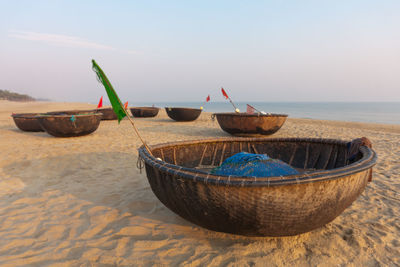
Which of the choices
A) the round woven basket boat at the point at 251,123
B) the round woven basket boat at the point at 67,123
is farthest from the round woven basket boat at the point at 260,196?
the round woven basket boat at the point at 67,123

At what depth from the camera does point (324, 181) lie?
1.60 metres

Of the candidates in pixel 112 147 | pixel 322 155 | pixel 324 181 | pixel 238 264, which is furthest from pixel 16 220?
pixel 322 155

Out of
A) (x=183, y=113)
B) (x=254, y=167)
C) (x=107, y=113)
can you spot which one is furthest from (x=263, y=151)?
(x=107, y=113)

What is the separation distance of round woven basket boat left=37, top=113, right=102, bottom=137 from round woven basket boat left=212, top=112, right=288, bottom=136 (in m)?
3.98

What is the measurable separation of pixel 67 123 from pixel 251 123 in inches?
205

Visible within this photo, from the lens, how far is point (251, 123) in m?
6.51

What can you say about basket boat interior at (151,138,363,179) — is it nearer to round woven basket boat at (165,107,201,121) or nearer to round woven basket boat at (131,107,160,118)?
round woven basket boat at (165,107,201,121)

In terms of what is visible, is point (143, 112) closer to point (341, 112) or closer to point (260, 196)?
point (260, 196)

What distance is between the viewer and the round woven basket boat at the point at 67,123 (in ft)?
21.2

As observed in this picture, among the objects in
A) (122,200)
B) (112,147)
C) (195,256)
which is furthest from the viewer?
(112,147)

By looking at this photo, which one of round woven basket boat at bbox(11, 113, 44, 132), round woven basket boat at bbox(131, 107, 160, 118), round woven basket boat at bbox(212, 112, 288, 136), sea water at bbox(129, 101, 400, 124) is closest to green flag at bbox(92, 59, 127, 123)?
round woven basket boat at bbox(212, 112, 288, 136)

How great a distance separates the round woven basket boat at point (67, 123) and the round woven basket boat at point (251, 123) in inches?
157

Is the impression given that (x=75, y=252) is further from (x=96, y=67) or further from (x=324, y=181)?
(x=324, y=181)

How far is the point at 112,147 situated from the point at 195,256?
14.7ft
